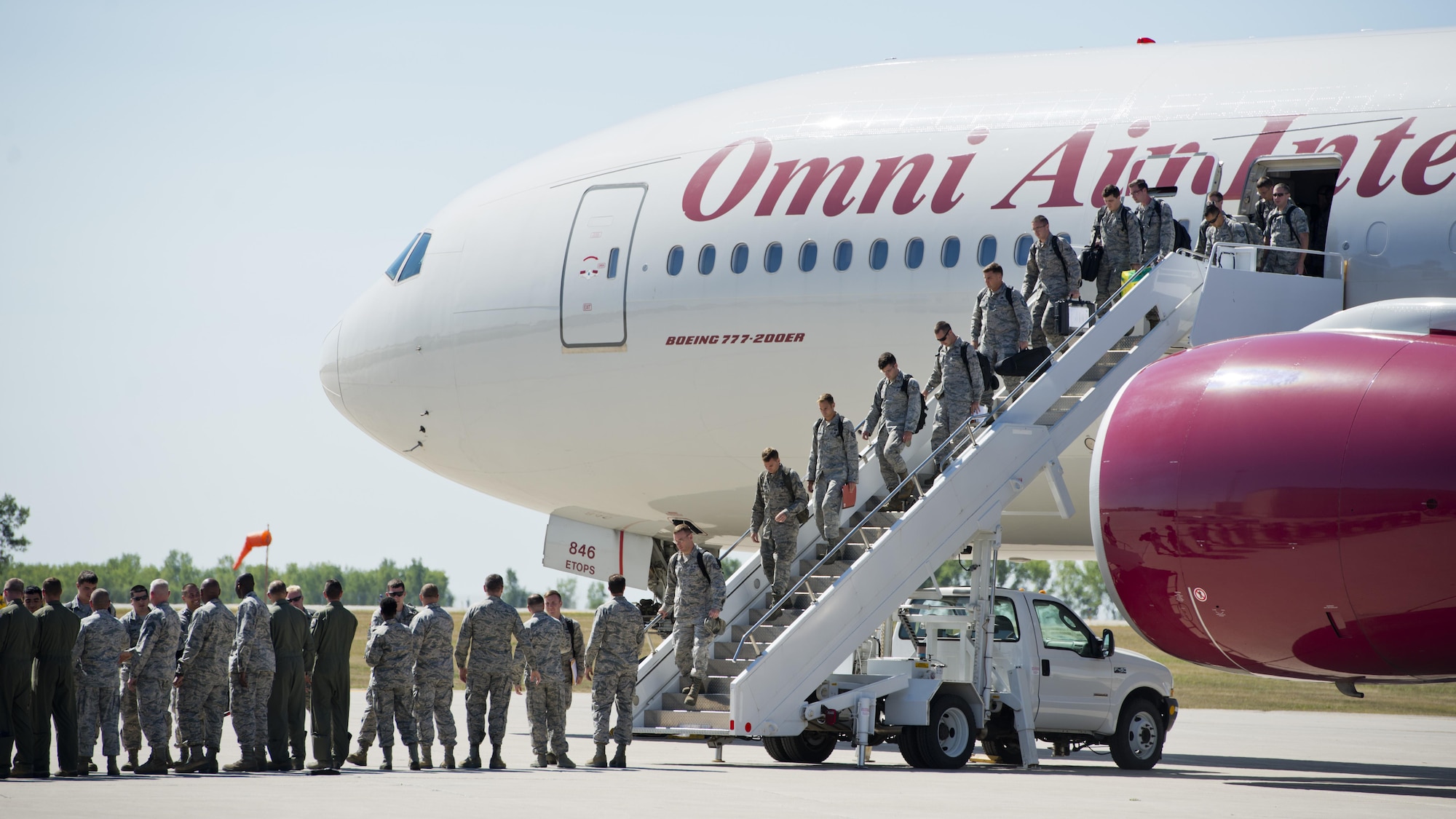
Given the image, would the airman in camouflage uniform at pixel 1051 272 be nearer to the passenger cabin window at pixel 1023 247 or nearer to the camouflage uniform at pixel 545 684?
Result: the passenger cabin window at pixel 1023 247

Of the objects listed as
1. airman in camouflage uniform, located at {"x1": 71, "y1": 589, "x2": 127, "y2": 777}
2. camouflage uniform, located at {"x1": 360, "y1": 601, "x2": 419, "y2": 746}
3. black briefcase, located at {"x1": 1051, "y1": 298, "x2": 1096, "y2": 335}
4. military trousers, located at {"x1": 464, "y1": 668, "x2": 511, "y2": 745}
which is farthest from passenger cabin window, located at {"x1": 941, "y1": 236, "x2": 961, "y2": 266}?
airman in camouflage uniform, located at {"x1": 71, "y1": 589, "x2": 127, "y2": 777}

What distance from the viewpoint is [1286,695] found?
31625 millimetres

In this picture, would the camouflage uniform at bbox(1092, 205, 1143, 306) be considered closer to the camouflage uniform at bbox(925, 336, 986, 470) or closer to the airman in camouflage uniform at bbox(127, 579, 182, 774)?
the camouflage uniform at bbox(925, 336, 986, 470)

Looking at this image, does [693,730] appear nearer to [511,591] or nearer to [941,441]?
[941,441]

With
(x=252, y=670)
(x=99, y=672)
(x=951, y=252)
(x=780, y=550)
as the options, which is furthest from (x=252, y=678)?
(x=951, y=252)

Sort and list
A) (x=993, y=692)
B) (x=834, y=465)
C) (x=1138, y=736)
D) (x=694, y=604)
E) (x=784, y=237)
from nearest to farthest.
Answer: (x=694, y=604) → (x=834, y=465) → (x=993, y=692) → (x=1138, y=736) → (x=784, y=237)

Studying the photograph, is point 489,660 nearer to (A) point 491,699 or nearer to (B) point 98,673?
(A) point 491,699

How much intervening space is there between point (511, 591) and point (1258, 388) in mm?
95330

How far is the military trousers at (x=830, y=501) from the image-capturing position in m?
12.7

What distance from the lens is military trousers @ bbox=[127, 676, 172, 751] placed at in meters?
11.6

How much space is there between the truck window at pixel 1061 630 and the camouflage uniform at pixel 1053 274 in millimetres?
2432

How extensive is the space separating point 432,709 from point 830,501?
337cm

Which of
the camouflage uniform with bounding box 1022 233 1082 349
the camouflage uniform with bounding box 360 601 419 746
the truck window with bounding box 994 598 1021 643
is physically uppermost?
the camouflage uniform with bounding box 1022 233 1082 349

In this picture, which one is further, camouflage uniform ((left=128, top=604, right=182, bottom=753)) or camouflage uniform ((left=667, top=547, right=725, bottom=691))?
camouflage uniform ((left=667, top=547, right=725, bottom=691))
